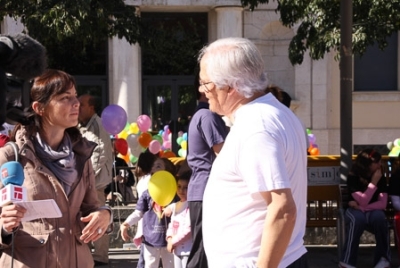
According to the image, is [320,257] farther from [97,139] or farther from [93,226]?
[93,226]

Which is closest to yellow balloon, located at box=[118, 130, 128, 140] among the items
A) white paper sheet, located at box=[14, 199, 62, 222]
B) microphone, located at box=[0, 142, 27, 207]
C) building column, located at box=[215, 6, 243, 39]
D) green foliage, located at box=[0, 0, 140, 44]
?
green foliage, located at box=[0, 0, 140, 44]

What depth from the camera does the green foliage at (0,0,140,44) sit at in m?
9.43

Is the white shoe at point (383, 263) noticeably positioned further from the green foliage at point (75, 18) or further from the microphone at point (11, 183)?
the microphone at point (11, 183)

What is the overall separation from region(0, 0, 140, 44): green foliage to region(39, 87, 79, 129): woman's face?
17.1 feet

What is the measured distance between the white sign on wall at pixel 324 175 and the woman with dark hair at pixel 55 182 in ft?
21.0

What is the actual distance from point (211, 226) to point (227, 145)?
35 centimetres

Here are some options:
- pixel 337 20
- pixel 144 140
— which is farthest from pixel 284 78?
pixel 337 20

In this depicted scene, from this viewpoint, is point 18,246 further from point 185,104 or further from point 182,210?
point 185,104

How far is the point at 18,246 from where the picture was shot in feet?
13.5

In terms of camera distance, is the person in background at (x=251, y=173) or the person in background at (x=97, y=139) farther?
the person in background at (x=97, y=139)

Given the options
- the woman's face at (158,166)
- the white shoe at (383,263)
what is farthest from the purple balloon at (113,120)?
the white shoe at (383,263)

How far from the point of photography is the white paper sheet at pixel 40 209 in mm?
3900

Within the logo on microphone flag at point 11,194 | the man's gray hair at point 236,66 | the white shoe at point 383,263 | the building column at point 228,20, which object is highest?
the building column at point 228,20

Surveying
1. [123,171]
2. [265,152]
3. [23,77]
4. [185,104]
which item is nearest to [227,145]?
→ [265,152]
